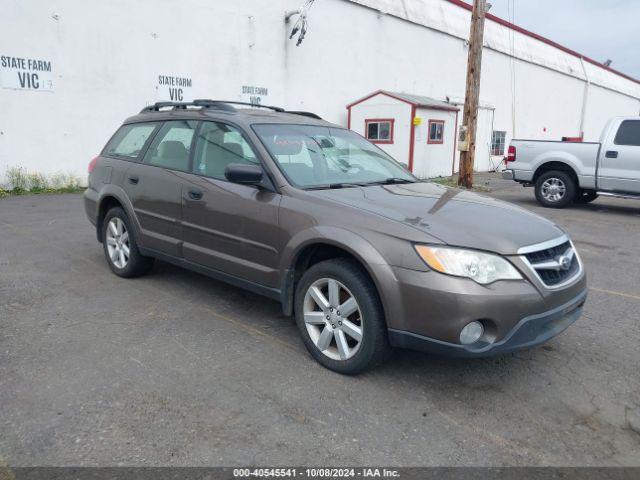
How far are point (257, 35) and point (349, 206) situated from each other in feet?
40.6

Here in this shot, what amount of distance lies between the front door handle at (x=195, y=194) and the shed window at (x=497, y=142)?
20.9 m

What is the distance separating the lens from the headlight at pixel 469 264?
2936 mm

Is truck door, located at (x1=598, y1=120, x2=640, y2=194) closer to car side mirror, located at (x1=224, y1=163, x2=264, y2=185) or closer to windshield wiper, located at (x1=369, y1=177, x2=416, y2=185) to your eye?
windshield wiper, located at (x1=369, y1=177, x2=416, y2=185)

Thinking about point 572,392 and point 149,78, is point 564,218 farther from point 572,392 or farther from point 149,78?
point 149,78

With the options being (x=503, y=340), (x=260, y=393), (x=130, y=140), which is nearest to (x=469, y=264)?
(x=503, y=340)

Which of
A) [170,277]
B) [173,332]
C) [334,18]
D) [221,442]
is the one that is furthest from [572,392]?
[334,18]

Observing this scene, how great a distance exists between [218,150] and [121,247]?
1.70 m

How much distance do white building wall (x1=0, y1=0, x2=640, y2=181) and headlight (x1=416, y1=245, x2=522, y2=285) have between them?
10.7 metres

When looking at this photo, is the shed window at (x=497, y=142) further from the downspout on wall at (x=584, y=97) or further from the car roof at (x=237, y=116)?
the car roof at (x=237, y=116)

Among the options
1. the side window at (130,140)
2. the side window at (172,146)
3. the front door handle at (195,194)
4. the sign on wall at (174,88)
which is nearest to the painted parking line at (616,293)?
the front door handle at (195,194)

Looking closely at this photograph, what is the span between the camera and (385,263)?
3.06 metres

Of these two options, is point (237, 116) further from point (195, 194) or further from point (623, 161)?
point (623, 161)

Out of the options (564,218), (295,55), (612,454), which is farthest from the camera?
(295,55)

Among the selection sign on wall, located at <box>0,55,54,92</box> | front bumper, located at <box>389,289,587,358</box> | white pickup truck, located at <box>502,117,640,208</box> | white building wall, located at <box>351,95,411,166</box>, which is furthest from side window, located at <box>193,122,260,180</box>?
white building wall, located at <box>351,95,411,166</box>
